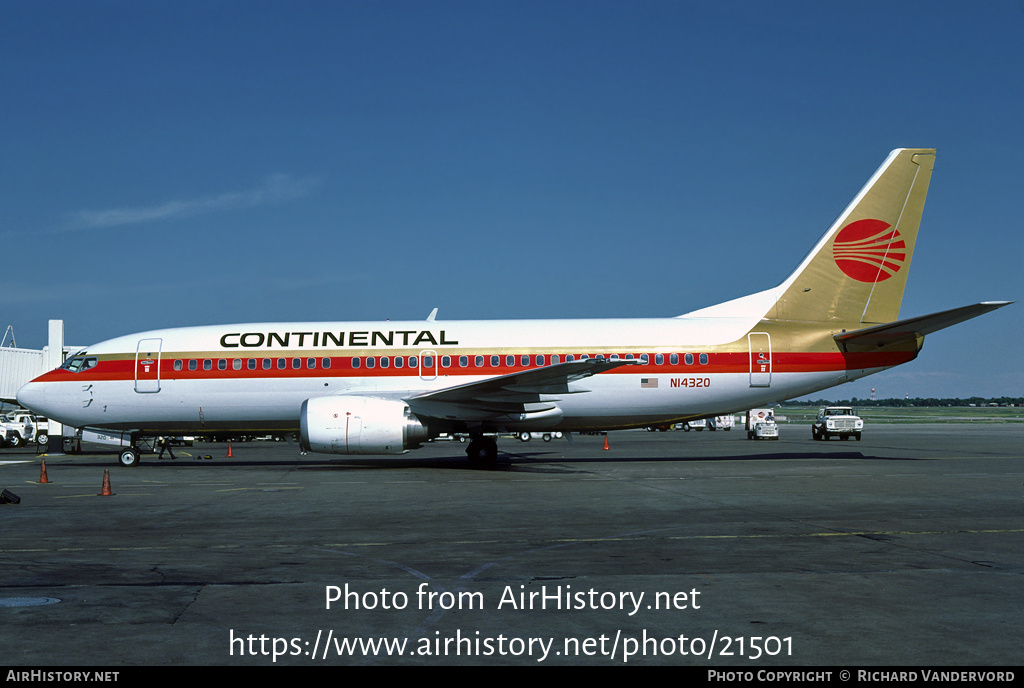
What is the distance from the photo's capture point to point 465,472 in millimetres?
24844

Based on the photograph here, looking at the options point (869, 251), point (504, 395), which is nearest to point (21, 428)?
point (504, 395)

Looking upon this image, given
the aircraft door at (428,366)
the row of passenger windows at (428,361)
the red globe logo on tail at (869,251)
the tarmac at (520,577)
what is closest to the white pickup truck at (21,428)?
the row of passenger windows at (428,361)

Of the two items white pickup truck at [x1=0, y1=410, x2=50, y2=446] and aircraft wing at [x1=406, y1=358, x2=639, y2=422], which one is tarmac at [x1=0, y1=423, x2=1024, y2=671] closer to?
aircraft wing at [x1=406, y1=358, x2=639, y2=422]

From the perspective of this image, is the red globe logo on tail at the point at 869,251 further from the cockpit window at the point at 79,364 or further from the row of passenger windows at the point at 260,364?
the cockpit window at the point at 79,364

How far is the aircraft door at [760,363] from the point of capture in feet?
87.6

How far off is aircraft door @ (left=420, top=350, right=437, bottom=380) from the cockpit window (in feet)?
36.3

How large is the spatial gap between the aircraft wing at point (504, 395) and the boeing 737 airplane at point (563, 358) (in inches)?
5.1

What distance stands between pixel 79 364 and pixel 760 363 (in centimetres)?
2241

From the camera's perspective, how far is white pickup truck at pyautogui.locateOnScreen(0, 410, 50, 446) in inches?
2018

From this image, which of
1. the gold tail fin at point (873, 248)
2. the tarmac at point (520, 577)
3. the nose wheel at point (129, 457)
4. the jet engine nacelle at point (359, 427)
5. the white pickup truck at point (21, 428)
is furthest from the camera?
the white pickup truck at point (21, 428)

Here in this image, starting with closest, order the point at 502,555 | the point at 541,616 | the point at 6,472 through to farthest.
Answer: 1. the point at 541,616
2. the point at 502,555
3. the point at 6,472

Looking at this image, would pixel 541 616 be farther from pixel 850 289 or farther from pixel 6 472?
pixel 6 472
